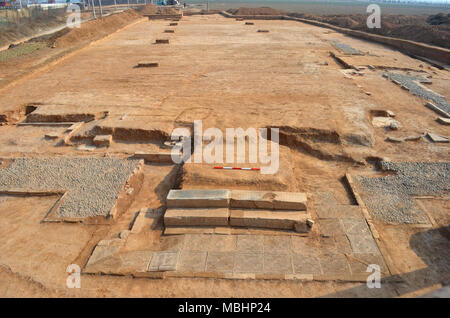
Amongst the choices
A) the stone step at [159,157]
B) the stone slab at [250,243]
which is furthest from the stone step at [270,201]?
the stone step at [159,157]

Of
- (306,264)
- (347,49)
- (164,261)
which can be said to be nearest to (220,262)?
(164,261)

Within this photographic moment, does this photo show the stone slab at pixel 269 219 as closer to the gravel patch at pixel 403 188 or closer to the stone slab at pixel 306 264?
the stone slab at pixel 306 264

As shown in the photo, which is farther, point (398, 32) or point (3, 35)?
point (3, 35)

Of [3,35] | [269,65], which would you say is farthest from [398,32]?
[3,35]

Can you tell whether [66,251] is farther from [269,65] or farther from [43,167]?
[269,65]

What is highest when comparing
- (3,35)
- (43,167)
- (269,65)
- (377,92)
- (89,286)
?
(3,35)

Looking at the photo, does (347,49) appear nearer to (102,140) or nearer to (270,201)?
(102,140)

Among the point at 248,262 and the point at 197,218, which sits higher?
the point at 197,218
